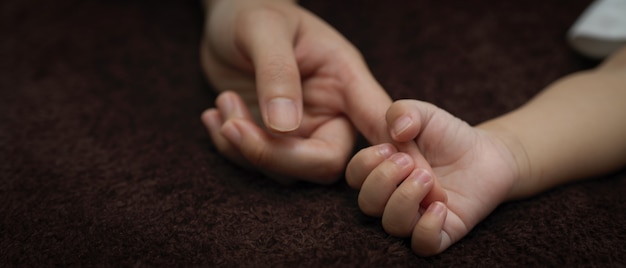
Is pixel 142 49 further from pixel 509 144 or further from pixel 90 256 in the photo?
pixel 509 144

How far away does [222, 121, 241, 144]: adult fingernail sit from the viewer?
60 cm

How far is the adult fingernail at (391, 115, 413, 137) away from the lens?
0.52 meters

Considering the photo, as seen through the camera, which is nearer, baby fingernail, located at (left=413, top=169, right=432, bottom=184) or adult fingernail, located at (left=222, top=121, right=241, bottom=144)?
baby fingernail, located at (left=413, top=169, right=432, bottom=184)

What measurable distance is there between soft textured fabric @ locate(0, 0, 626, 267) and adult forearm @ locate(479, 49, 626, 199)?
2 centimetres

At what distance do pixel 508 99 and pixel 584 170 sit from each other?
6.7 inches

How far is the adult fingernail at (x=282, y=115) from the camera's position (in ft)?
1.80

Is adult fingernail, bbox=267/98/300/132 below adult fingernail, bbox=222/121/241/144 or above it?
above

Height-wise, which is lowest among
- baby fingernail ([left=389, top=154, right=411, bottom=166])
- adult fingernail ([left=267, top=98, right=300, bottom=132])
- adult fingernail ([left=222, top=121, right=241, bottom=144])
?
baby fingernail ([left=389, top=154, right=411, bottom=166])

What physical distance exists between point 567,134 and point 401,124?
0.21 m

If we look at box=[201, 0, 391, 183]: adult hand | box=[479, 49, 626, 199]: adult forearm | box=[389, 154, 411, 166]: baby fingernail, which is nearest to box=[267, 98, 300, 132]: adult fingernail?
box=[201, 0, 391, 183]: adult hand

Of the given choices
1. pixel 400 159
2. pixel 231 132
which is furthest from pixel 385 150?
pixel 231 132

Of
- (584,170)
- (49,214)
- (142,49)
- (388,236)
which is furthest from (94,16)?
(584,170)

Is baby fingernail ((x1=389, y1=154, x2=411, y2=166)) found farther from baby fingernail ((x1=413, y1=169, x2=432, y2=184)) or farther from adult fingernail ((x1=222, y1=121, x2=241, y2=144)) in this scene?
adult fingernail ((x1=222, y1=121, x2=241, y2=144))

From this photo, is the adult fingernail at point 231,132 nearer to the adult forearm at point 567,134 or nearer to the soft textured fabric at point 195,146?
the soft textured fabric at point 195,146
